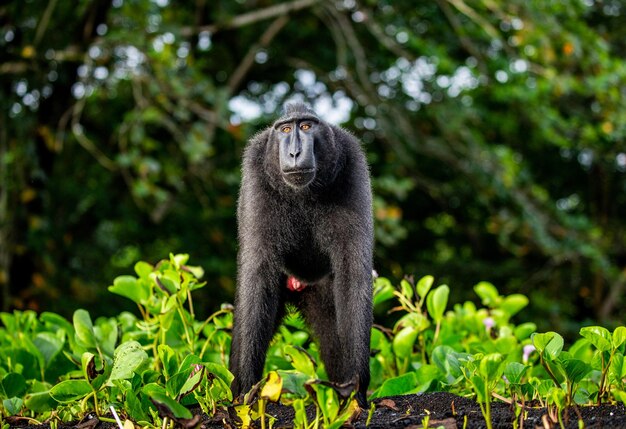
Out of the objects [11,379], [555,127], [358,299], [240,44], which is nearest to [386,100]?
[555,127]

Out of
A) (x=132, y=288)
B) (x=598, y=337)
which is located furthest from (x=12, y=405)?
(x=598, y=337)

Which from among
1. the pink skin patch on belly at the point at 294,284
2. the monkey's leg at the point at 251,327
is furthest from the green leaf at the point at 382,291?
the monkey's leg at the point at 251,327

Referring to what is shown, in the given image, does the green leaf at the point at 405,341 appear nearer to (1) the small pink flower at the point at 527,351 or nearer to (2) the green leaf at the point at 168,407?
(1) the small pink flower at the point at 527,351

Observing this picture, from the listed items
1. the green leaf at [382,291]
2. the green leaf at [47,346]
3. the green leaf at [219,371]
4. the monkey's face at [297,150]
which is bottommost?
the green leaf at [47,346]

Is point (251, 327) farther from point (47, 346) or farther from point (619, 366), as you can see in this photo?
point (619, 366)

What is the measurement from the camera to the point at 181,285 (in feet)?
10.9

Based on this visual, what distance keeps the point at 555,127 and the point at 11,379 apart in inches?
271

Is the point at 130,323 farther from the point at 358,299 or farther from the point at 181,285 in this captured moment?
the point at 358,299

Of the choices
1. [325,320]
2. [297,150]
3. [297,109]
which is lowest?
[325,320]

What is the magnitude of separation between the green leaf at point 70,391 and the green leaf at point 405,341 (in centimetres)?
145

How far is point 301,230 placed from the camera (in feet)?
11.6

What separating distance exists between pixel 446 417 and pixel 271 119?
639 centimetres

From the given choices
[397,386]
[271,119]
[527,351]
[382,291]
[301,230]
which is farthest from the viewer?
[271,119]

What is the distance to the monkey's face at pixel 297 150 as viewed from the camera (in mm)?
3344
